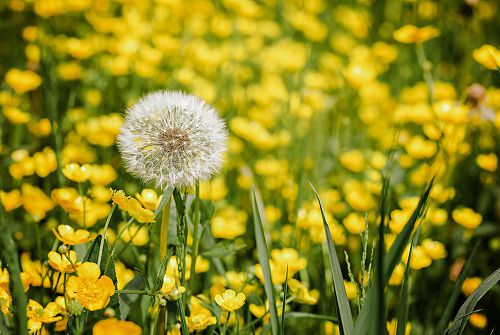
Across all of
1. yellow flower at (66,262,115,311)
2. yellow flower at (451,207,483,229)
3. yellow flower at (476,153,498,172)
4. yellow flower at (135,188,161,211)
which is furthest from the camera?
yellow flower at (476,153,498,172)

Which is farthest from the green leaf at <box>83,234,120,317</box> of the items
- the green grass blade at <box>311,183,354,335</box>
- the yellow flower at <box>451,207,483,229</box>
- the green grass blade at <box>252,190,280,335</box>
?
the yellow flower at <box>451,207,483,229</box>

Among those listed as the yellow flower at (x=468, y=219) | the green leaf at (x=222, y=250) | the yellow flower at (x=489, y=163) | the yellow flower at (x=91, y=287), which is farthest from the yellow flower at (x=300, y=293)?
the yellow flower at (x=489, y=163)

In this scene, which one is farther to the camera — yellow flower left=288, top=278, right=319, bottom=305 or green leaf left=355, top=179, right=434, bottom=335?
yellow flower left=288, top=278, right=319, bottom=305

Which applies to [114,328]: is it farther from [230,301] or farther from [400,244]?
[400,244]

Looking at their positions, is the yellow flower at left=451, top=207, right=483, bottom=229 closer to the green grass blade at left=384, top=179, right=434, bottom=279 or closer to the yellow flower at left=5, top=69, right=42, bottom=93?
the green grass blade at left=384, top=179, right=434, bottom=279

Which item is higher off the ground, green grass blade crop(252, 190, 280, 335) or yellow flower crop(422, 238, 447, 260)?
green grass blade crop(252, 190, 280, 335)

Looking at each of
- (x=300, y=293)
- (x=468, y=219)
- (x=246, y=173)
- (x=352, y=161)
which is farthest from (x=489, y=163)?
(x=300, y=293)

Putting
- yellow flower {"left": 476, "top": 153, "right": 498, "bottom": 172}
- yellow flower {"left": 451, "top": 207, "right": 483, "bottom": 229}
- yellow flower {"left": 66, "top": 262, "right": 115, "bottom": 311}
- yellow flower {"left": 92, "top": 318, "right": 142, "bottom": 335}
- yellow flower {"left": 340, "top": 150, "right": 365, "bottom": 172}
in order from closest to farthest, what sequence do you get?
yellow flower {"left": 92, "top": 318, "right": 142, "bottom": 335}, yellow flower {"left": 66, "top": 262, "right": 115, "bottom": 311}, yellow flower {"left": 451, "top": 207, "right": 483, "bottom": 229}, yellow flower {"left": 476, "top": 153, "right": 498, "bottom": 172}, yellow flower {"left": 340, "top": 150, "right": 365, "bottom": 172}
